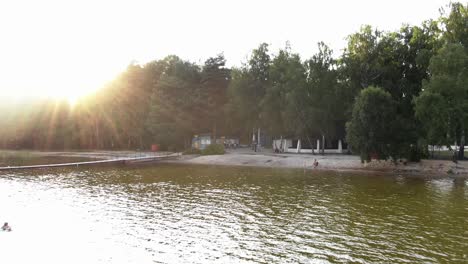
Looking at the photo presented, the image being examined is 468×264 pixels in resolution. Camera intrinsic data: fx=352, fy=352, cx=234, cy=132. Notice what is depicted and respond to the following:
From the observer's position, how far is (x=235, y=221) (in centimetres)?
2669

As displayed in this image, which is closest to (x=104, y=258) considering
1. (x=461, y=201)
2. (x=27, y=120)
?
(x=461, y=201)

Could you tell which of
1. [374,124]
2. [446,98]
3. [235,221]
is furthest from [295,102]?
[235,221]

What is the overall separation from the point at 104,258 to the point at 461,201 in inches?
1254

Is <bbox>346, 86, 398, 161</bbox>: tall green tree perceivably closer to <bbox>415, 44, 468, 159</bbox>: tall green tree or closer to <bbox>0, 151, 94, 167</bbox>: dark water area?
<bbox>415, 44, 468, 159</bbox>: tall green tree

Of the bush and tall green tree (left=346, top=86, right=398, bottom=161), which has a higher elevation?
tall green tree (left=346, top=86, right=398, bottom=161)

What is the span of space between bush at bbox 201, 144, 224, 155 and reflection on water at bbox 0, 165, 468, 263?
3676 cm

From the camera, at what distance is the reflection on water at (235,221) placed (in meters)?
19.8

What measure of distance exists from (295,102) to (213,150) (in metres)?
24.0

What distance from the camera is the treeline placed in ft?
177

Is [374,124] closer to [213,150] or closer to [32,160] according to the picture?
[213,150]

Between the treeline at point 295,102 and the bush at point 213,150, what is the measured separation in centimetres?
999

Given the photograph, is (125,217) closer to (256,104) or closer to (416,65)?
→ (416,65)

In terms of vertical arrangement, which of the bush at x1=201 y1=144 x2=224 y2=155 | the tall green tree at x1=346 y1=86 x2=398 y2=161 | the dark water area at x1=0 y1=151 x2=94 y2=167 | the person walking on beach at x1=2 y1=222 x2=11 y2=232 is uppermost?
the tall green tree at x1=346 y1=86 x2=398 y2=161

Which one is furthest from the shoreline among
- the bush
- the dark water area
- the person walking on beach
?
the person walking on beach
